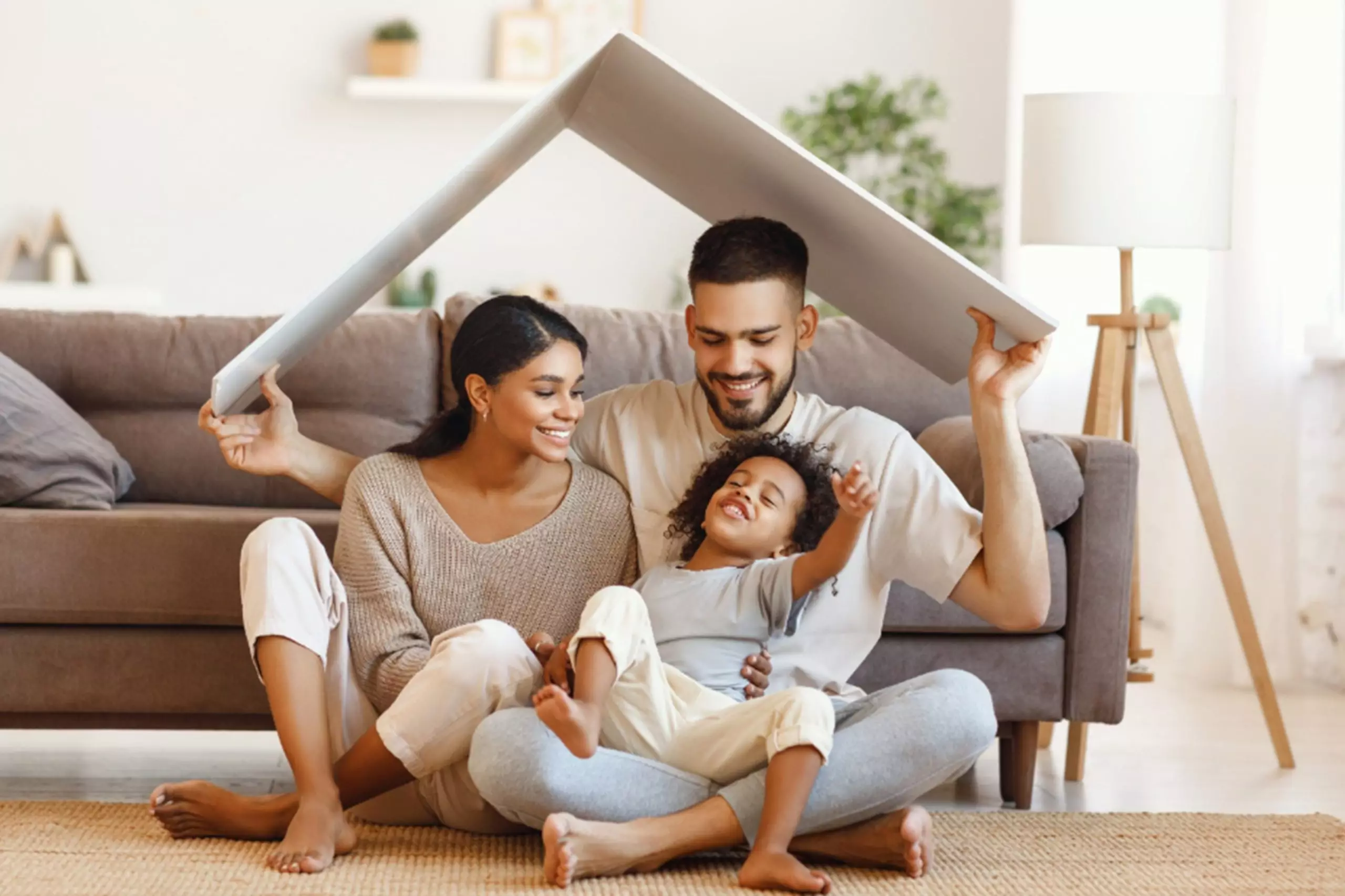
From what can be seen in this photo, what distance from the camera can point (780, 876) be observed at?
171 cm

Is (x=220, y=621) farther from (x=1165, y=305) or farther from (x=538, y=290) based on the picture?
(x=1165, y=305)

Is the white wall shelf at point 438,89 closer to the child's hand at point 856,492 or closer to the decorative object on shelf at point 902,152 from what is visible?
the decorative object on shelf at point 902,152

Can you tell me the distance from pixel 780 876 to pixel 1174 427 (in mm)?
1563

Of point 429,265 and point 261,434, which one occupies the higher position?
point 429,265

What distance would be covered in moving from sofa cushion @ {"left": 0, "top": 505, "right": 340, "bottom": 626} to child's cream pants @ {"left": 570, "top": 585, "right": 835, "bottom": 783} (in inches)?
30.3

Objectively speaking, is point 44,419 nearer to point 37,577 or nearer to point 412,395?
point 37,577

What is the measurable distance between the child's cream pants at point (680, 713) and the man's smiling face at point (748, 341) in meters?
0.34

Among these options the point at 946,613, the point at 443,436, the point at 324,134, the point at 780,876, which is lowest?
the point at 780,876

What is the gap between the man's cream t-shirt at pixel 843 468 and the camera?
2.00m

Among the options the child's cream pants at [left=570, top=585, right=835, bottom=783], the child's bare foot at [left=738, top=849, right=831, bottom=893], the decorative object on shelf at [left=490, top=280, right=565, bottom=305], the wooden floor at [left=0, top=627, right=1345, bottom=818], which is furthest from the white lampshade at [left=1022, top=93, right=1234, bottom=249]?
the decorative object on shelf at [left=490, top=280, right=565, bottom=305]

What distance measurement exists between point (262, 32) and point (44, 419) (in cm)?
285

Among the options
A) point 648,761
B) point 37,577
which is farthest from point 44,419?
point 648,761

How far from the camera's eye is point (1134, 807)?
8.07 ft

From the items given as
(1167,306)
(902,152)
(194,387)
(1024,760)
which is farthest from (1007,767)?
(902,152)
